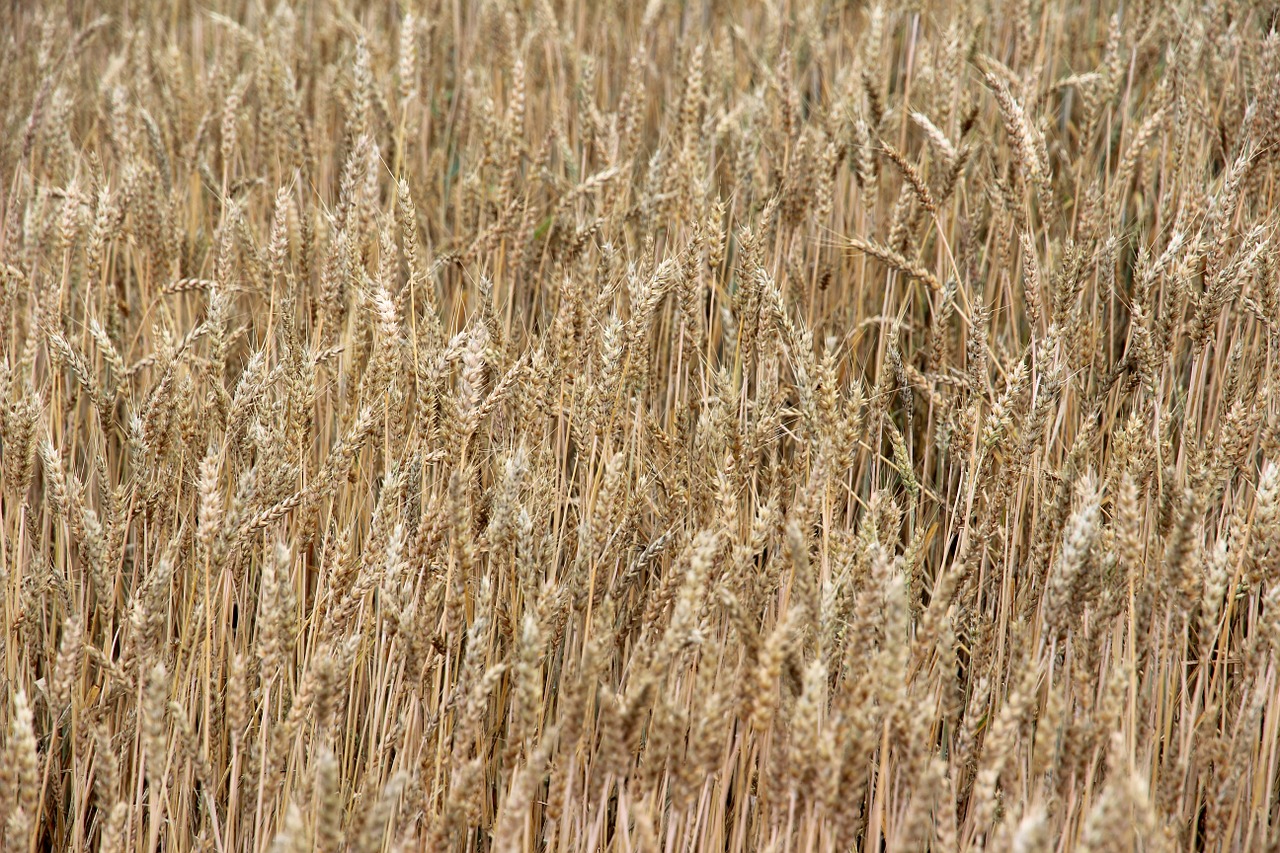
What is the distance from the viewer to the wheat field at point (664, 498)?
4.29ft

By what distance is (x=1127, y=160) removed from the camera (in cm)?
217

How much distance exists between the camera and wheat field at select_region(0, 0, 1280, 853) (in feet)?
4.29

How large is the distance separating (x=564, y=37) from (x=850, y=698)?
2.53m

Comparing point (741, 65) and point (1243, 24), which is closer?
point (1243, 24)

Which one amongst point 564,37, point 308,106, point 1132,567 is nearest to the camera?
point 1132,567

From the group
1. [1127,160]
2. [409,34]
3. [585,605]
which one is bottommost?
[585,605]

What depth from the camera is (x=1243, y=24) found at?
268 cm

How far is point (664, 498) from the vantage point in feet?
6.55

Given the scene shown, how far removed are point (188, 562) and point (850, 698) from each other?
121 centimetres

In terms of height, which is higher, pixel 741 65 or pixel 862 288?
pixel 741 65

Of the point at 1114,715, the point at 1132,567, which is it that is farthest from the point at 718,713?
the point at 1132,567

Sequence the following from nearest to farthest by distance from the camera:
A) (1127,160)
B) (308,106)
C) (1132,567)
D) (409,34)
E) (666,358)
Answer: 1. (1132,567)
2. (1127,160)
3. (666,358)
4. (409,34)
5. (308,106)

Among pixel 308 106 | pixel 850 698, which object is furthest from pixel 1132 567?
pixel 308 106

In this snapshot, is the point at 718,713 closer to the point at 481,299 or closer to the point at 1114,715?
the point at 1114,715
